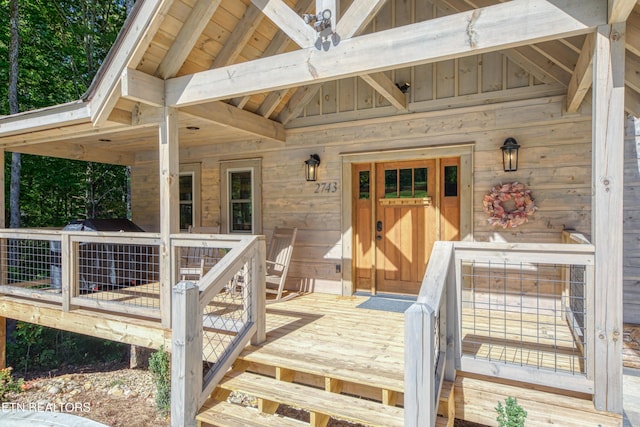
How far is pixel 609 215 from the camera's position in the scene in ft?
7.34

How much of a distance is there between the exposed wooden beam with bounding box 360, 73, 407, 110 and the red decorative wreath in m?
1.51

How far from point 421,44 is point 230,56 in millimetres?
2243

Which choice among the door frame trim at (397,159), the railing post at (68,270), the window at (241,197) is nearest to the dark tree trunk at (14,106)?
the railing post at (68,270)

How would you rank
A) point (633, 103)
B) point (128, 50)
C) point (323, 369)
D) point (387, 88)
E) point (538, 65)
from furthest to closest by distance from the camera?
point (387, 88) < point (538, 65) < point (633, 103) < point (128, 50) < point (323, 369)

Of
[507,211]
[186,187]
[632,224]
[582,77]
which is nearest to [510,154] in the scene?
[507,211]

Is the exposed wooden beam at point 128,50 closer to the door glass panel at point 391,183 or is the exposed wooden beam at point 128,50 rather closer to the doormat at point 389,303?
the door glass panel at point 391,183

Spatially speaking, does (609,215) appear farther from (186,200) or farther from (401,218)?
(186,200)

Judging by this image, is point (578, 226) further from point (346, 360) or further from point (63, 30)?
point (63, 30)

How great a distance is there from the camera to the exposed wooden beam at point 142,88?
3510mm

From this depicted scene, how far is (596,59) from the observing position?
228 centimetres

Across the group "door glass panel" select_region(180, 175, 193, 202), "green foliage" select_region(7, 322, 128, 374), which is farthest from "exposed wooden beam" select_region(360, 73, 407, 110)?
"green foliage" select_region(7, 322, 128, 374)

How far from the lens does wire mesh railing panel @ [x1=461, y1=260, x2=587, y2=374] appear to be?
9.12 feet

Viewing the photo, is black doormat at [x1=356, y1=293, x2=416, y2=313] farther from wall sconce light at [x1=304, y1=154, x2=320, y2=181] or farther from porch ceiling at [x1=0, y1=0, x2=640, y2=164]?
porch ceiling at [x1=0, y1=0, x2=640, y2=164]

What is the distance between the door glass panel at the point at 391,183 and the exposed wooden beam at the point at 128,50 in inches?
126
